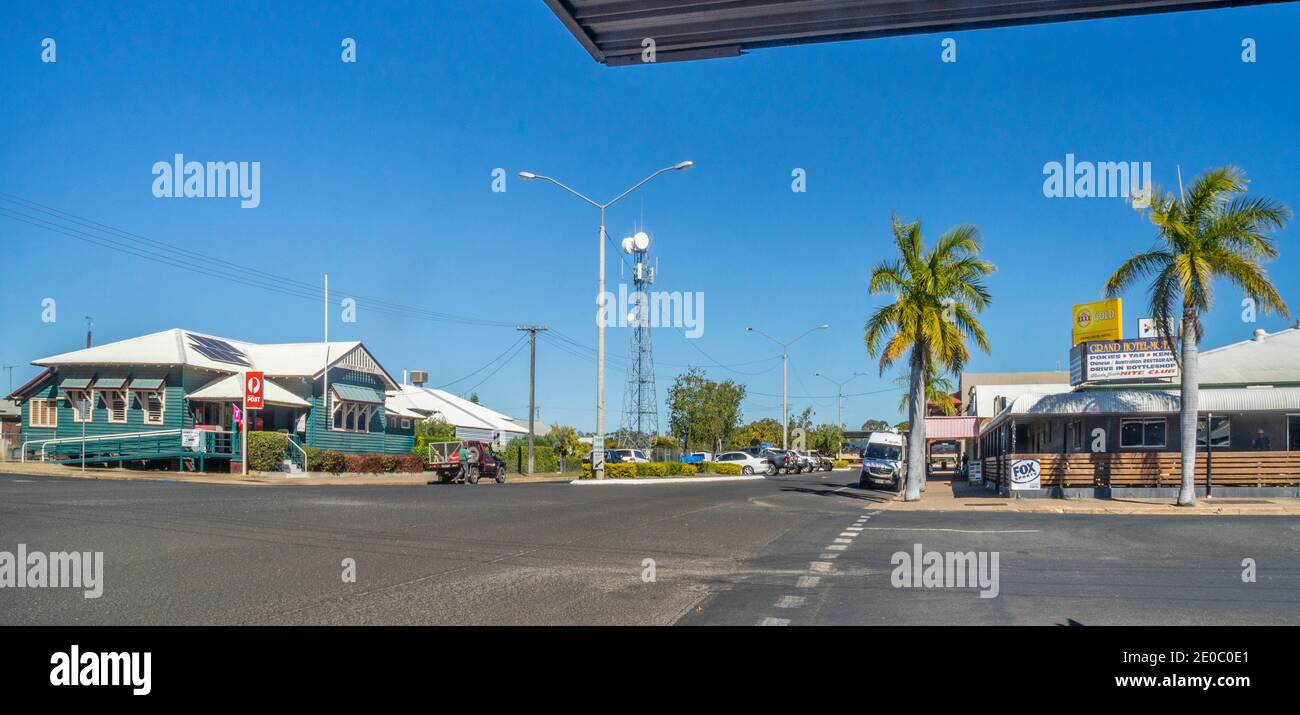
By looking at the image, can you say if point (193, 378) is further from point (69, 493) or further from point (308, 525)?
point (308, 525)

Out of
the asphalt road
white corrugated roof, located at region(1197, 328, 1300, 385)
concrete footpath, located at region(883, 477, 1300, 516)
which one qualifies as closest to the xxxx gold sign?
white corrugated roof, located at region(1197, 328, 1300, 385)

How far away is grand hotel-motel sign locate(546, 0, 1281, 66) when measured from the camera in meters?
3.23

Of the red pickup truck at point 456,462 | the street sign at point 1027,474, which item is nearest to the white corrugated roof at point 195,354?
the red pickup truck at point 456,462

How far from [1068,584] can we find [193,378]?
42.0m

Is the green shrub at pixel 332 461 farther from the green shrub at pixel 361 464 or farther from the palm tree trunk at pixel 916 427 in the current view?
the palm tree trunk at pixel 916 427

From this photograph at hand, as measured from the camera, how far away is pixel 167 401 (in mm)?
43094

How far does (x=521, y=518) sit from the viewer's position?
1891cm

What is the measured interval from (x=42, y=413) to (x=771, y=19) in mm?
49660

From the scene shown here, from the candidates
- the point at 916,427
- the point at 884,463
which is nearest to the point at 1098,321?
the point at 884,463

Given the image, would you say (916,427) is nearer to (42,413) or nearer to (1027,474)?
(1027,474)
